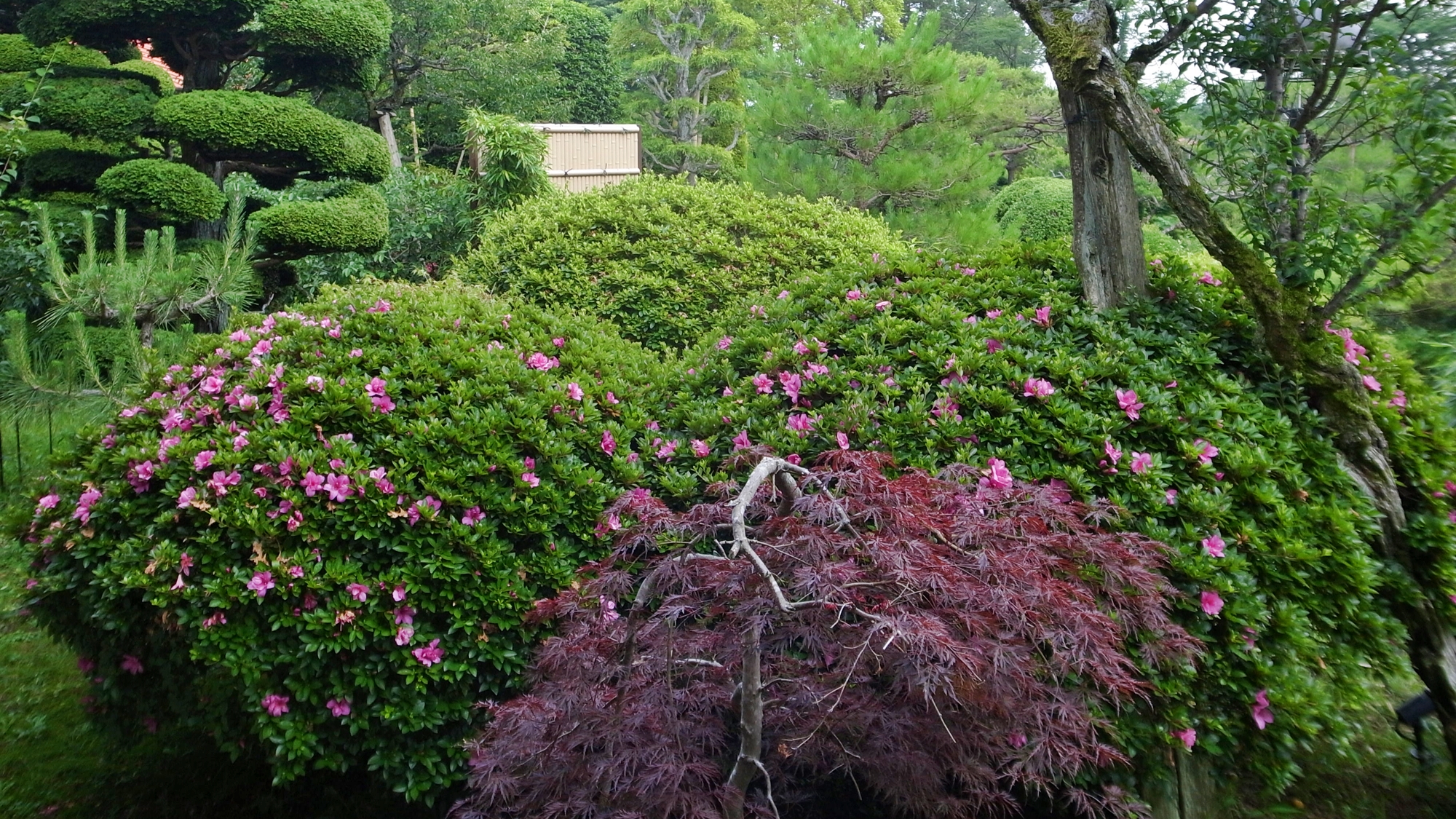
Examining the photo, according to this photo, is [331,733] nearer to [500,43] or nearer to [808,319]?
[808,319]

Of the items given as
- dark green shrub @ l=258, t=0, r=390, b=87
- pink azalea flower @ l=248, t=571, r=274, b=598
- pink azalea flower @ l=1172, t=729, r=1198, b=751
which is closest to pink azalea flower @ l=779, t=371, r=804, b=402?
pink azalea flower @ l=1172, t=729, r=1198, b=751

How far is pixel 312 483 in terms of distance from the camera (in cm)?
236

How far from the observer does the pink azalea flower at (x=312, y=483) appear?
236 cm

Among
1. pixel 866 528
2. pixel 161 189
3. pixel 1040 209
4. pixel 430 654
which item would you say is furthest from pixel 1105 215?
pixel 1040 209

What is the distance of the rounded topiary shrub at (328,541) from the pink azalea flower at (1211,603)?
57.5 inches

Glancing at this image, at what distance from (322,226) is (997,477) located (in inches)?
220

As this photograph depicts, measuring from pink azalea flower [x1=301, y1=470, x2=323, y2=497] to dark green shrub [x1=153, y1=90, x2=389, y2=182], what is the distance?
5173 mm

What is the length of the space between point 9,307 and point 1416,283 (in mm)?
7448

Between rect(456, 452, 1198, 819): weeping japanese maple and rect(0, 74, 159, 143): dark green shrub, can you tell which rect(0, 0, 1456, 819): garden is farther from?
rect(0, 74, 159, 143): dark green shrub

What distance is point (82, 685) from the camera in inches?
139

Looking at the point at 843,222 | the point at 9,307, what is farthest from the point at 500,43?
the point at 843,222

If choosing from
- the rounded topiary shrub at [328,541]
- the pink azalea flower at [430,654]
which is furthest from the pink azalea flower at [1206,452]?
the pink azalea flower at [430,654]

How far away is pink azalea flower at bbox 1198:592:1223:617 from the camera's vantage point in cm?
229

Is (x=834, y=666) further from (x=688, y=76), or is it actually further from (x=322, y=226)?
(x=688, y=76)
